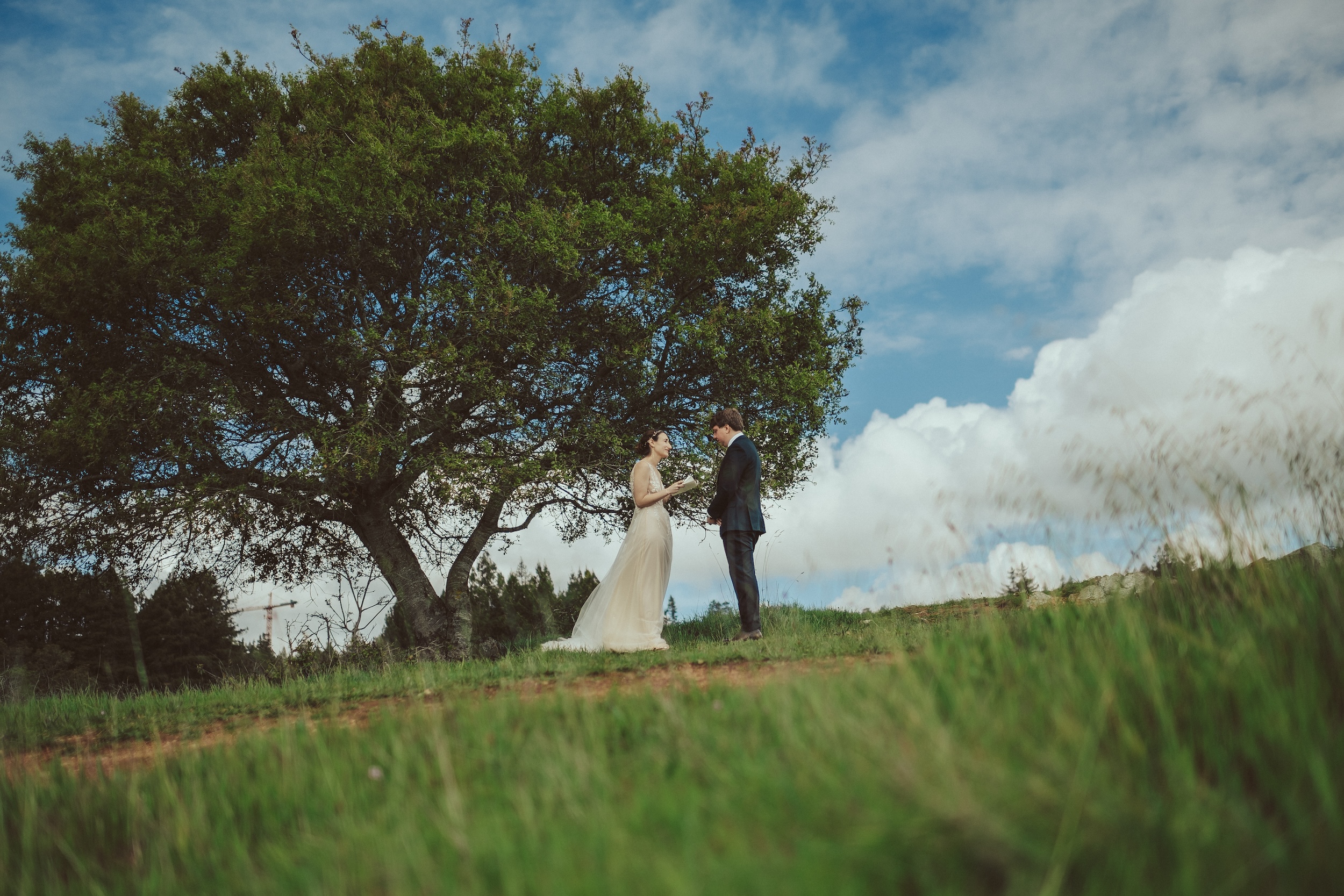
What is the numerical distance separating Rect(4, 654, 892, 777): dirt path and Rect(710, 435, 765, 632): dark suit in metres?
2.93

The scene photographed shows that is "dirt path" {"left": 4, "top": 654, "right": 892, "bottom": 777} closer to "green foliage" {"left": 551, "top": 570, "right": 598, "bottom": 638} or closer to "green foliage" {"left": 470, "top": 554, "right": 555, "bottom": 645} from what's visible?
"green foliage" {"left": 551, "top": 570, "right": 598, "bottom": 638}

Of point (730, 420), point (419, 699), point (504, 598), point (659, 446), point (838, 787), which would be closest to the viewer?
point (838, 787)

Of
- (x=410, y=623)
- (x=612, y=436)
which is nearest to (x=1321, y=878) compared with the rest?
(x=612, y=436)

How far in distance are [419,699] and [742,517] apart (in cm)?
494

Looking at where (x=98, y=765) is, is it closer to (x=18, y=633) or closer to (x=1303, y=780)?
(x=1303, y=780)

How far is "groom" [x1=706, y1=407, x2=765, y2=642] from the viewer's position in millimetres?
9703

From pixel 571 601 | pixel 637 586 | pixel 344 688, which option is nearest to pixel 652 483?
pixel 637 586

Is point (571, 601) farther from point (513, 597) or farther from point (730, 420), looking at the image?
point (730, 420)

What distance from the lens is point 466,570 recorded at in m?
15.3

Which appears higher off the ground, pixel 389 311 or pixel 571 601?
pixel 389 311

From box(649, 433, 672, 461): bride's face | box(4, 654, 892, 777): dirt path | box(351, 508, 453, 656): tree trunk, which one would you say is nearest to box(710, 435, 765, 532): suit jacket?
box(649, 433, 672, 461): bride's face

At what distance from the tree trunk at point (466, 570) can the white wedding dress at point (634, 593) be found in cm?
480

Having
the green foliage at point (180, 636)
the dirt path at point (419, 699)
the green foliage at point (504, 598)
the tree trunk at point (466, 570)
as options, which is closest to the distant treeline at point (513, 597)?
the green foliage at point (504, 598)

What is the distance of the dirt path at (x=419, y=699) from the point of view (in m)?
5.05
